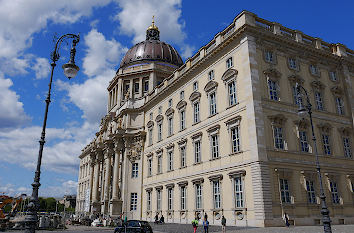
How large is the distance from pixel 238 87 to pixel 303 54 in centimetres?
842

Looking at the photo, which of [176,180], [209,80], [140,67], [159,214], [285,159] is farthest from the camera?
[140,67]

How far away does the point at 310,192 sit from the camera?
25.6 meters

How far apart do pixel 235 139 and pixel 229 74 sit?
20.6 feet

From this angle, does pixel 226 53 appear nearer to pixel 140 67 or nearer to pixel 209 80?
pixel 209 80

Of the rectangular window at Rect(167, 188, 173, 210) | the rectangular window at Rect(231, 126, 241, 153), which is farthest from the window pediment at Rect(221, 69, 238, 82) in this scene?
the rectangular window at Rect(167, 188, 173, 210)

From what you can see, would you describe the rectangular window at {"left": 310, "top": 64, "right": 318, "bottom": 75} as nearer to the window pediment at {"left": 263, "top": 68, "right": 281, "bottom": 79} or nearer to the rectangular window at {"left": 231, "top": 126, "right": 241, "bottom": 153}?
the window pediment at {"left": 263, "top": 68, "right": 281, "bottom": 79}

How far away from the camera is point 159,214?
38.1 m

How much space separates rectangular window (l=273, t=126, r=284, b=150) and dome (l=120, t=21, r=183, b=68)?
123 feet

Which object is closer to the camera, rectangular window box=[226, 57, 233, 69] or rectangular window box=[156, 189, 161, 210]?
rectangular window box=[226, 57, 233, 69]

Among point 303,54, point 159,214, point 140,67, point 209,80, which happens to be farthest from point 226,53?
point 140,67

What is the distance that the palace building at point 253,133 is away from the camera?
24703 millimetres

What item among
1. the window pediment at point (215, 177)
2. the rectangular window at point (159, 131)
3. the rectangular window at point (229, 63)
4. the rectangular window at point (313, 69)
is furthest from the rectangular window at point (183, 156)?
the rectangular window at point (313, 69)

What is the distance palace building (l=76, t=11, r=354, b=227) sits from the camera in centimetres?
2470

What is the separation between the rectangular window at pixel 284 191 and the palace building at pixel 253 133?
3.1 inches
